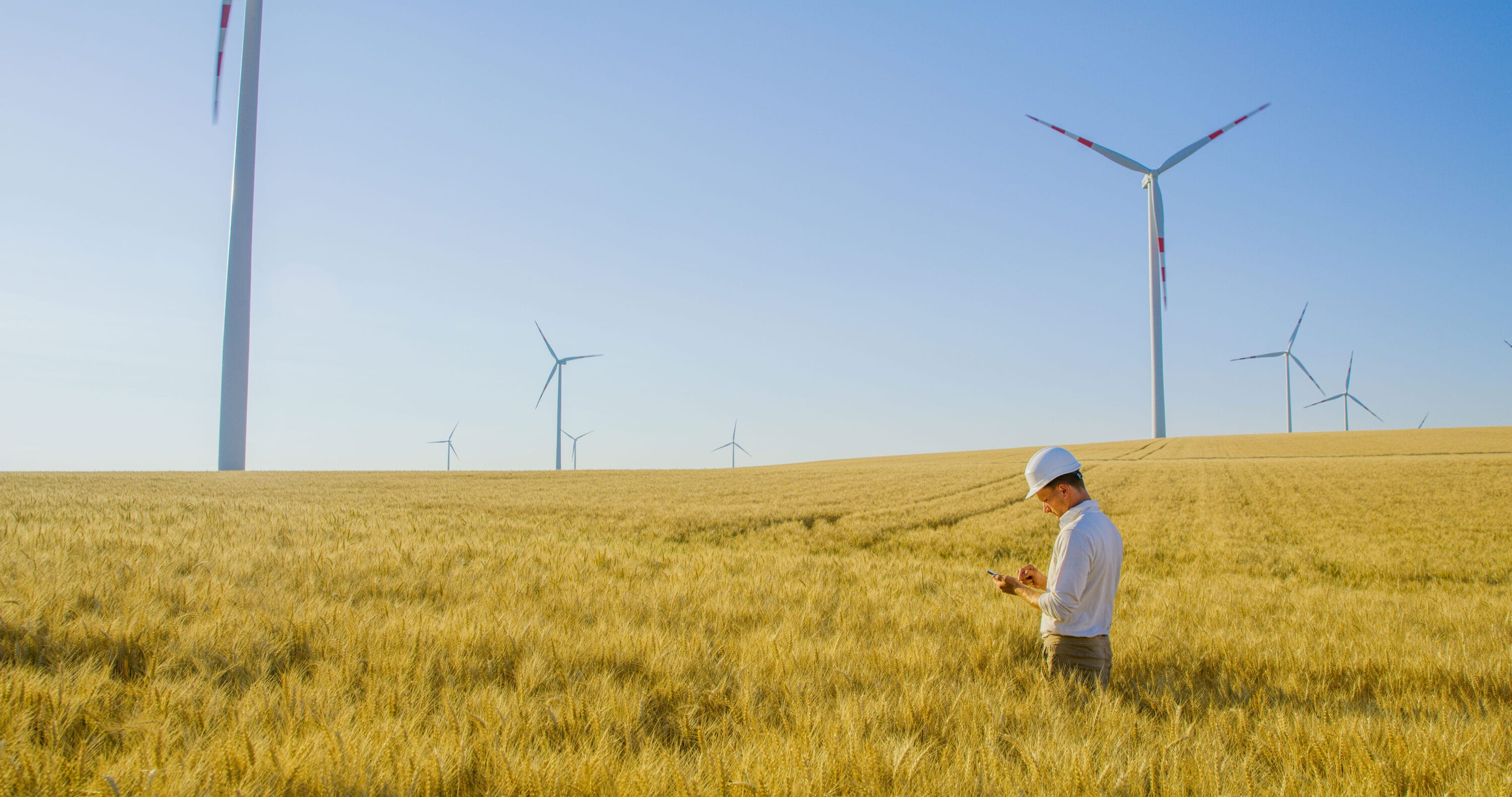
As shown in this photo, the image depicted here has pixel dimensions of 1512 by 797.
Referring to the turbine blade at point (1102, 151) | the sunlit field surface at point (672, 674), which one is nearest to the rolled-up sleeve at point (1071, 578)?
the sunlit field surface at point (672, 674)

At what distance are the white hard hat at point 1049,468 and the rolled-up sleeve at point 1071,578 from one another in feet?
1.12

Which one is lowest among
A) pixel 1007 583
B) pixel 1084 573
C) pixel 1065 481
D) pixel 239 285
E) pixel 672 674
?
pixel 672 674

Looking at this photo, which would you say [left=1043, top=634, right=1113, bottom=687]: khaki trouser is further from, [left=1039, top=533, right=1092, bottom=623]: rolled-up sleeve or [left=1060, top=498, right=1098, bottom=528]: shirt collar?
[left=1060, top=498, right=1098, bottom=528]: shirt collar

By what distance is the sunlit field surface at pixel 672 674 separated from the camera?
2801mm

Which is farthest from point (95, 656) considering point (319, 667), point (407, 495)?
point (407, 495)

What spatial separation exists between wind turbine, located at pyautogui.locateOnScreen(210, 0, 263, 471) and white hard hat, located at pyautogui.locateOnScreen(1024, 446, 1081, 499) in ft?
194

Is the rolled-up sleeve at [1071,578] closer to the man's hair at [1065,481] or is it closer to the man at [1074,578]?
the man at [1074,578]

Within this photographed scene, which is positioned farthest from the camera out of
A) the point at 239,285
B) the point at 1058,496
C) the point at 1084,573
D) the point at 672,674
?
the point at 239,285

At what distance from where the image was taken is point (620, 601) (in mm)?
6695

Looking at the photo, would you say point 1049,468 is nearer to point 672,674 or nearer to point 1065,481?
point 1065,481

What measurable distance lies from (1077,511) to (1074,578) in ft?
1.31

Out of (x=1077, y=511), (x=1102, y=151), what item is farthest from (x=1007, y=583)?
(x=1102, y=151)

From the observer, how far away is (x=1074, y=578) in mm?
4109

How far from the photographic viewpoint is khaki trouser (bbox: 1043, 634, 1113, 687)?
4.38 metres
